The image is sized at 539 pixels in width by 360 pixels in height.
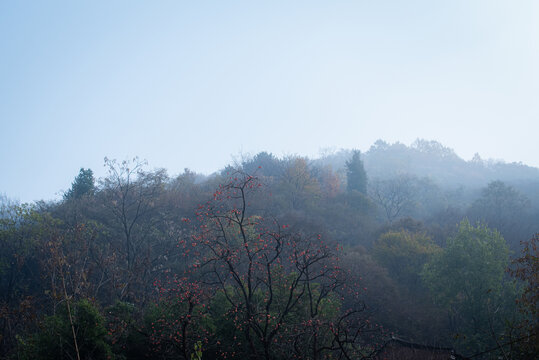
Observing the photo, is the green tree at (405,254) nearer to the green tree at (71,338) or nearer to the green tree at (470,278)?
the green tree at (470,278)

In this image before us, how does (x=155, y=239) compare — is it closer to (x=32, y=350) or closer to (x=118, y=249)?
(x=118, y=249)

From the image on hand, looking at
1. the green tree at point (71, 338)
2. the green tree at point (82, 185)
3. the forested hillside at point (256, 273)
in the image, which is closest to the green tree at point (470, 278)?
the forested hillside at point (256, 273)

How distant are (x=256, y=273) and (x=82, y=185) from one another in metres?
22.0

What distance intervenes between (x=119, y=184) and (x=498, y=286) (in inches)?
1030

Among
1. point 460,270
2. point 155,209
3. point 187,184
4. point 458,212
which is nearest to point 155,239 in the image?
point 155,209

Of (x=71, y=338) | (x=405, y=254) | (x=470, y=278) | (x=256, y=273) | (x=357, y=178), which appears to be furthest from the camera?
(x=357, y=178)

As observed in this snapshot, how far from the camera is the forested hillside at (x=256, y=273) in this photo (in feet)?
34.1

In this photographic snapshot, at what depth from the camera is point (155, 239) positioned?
2772 centimetres

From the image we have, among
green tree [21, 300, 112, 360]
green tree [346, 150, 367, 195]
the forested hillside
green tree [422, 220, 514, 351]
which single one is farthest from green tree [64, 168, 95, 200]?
green tree [346, 150, 367, 195]

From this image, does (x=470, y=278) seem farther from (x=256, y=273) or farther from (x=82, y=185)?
(x=82, y=185)

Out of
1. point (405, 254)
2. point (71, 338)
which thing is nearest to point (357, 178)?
point (405, 254)

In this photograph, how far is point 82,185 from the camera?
3253 cm

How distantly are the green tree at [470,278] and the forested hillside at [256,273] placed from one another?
9cm

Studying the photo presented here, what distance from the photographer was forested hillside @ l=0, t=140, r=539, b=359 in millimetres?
10391
